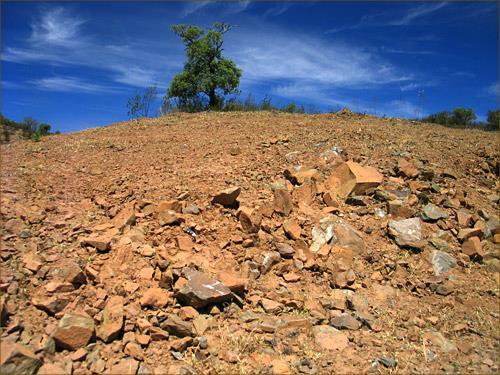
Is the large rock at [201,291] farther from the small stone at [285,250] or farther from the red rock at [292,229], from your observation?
the red rock at [292,229]

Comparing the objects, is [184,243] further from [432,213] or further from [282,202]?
[432,213]

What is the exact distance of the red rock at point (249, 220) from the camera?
493 centimetres

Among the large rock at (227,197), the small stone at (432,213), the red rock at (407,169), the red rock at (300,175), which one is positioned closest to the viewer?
the large rock at (227,197)

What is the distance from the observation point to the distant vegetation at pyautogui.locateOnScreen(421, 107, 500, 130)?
521 inches

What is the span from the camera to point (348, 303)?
432 centimetres

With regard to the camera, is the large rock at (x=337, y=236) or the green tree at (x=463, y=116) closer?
the large rock at (x=337, y=236)

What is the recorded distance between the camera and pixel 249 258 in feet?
15.2

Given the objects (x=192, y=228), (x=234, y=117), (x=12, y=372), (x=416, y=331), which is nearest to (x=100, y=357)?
(x=12, y=372)

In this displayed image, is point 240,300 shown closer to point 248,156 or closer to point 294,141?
point 248,156

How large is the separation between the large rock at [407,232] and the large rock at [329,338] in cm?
172

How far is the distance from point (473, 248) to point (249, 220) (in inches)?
109

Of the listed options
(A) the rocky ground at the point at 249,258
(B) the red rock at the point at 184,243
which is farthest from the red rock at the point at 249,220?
(B) the red rock at the point at 184,243

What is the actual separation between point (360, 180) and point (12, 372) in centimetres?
454

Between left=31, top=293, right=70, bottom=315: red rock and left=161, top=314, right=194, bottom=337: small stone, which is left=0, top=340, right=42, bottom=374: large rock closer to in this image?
left=31, top=293, right=70, bottom=315: red rock
